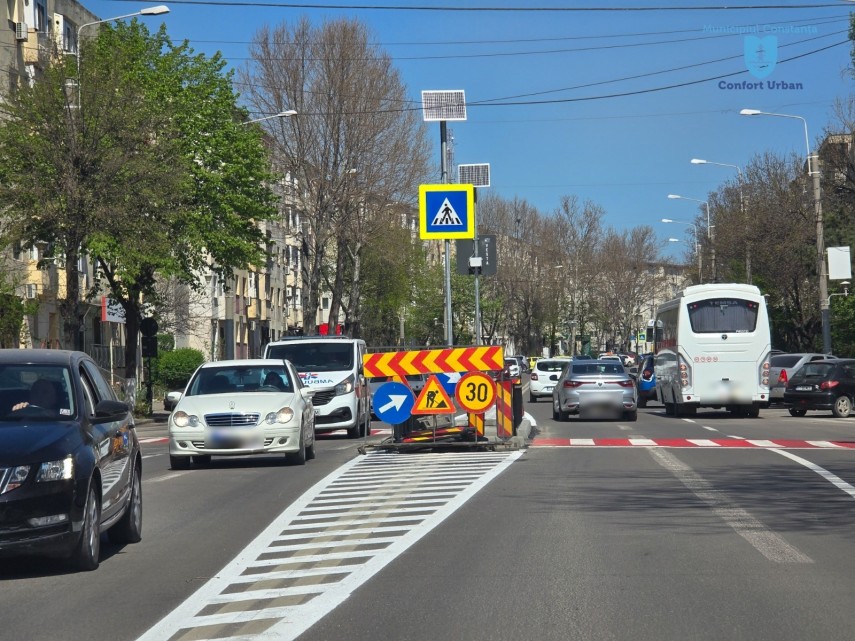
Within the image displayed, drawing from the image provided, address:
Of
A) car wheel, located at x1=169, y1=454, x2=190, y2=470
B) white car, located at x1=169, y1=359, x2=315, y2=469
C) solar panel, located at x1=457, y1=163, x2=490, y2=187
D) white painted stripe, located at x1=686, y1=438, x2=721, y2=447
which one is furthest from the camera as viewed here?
solar panel, located at x1=457, y1=163, x2=490, y2=187

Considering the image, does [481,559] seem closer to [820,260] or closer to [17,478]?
[17,478]

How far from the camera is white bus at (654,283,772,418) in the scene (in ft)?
115

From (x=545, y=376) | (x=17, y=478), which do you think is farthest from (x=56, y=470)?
(x=545, y=376)

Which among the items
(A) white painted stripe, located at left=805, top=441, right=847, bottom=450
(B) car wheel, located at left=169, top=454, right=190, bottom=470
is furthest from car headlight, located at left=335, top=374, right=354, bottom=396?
(A) white painted stripe, located at left=805, top=441, right=847, bottom=450

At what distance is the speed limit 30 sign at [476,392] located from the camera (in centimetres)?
1988

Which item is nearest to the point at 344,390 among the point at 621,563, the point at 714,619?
the point at 621,563

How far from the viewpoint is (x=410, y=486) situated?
50.6ft

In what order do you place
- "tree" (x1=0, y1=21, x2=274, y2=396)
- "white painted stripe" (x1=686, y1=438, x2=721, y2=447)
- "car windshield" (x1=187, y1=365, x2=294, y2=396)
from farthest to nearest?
1. "tree" (x1=0, y1=21, x2=274, y2=396)
2. "white painted stripe" (x1=686, y1=438, x2=721, y2=447)
3. "car windshield" (x1=187, y1=365, x2=294, y2=396)

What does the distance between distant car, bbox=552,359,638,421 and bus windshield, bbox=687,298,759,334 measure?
3.60 metres

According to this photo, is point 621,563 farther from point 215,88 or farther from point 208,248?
point 215,88

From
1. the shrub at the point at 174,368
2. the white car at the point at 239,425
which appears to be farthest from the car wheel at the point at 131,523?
the shrub at the point at 174,368

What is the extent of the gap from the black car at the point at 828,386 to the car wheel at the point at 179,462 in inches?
788

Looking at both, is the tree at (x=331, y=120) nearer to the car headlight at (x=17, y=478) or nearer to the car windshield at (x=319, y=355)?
the car windshield at (x=319, y=355)

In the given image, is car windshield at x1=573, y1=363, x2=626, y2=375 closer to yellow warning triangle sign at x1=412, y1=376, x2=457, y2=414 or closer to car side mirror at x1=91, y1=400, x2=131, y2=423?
yellow warning triangle sign at x1=412, y1=376, x2=457, y2=414
